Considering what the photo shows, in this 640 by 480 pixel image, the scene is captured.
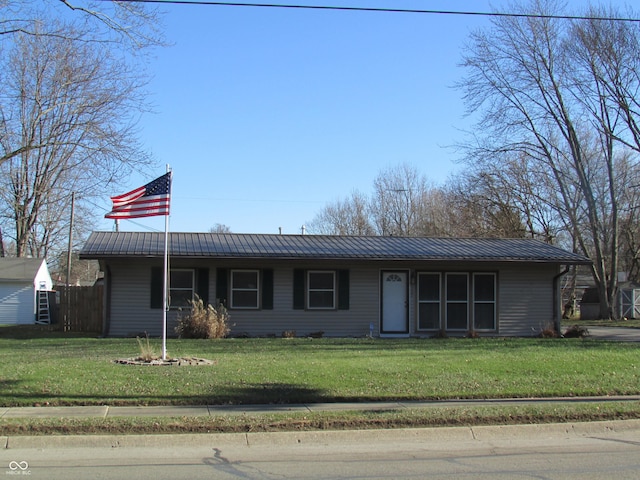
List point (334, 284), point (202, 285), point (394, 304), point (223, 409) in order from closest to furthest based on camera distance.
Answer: point (223, 409) → point (202, 285) → point (334, 284) → point (394, 304)

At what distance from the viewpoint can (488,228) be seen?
41.6m

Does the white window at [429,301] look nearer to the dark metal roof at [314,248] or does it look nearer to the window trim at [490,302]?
the dark metal roof at [314,248]

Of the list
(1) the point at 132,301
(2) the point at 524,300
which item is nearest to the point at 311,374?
(1) the point at 132,301

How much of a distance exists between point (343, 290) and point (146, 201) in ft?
29.6

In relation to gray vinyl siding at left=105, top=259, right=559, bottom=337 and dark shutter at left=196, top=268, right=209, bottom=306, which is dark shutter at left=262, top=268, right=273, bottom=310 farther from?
dark shutter at left=196, top=268, right=209, bottom=306

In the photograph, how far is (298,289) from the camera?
71.9 feet

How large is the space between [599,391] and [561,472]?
192 inches

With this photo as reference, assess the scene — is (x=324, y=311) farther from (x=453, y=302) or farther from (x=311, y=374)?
(x=311, y=374)

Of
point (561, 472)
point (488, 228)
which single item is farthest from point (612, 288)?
point (561, 472)

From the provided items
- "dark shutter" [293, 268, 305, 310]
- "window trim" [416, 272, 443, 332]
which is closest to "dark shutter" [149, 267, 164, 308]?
"dark shutter" [293, 268, 305, 310]

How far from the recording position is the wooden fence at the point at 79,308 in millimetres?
23719

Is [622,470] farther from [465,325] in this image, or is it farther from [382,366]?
[465,325]

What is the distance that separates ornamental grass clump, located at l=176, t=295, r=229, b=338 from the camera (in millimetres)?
20078

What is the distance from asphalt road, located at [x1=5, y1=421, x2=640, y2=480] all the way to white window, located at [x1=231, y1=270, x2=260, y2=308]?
534 inches
